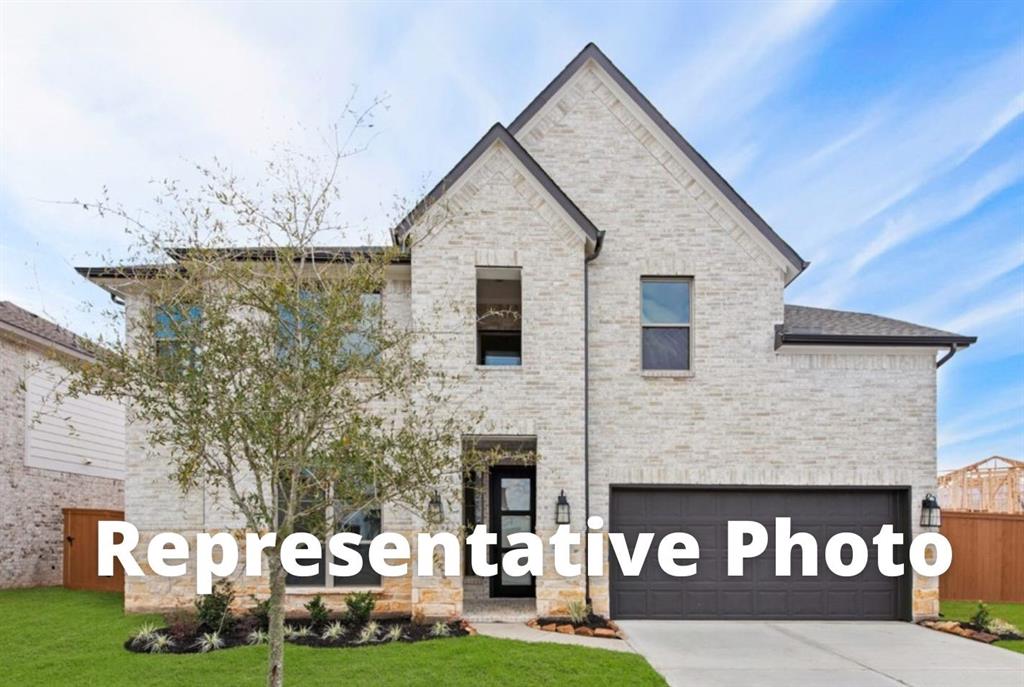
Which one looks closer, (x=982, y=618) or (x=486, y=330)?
(x=982, y=618)

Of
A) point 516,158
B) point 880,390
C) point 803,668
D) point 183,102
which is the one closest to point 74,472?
point 183,102

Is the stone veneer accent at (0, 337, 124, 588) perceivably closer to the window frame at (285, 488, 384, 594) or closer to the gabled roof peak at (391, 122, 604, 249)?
the window frame at (285, 488, 384, 594)

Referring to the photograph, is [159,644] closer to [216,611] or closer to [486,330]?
[216,611]

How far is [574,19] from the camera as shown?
13.2m

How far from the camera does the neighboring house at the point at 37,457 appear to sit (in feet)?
47.6

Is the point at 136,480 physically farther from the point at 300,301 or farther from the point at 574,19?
the point at 574,19

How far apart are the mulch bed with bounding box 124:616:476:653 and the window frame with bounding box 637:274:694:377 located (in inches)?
202

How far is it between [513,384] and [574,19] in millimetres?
6978

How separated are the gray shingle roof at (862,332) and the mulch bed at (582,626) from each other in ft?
17.9

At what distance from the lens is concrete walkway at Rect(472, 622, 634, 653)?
9.69 meters

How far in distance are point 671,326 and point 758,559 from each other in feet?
13.9

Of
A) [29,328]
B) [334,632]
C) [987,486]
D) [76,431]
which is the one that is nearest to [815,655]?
[334,632]

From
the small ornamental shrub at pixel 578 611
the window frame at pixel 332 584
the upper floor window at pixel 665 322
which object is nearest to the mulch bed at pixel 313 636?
the window frame at pixel 332 584

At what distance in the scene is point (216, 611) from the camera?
33.3ft
